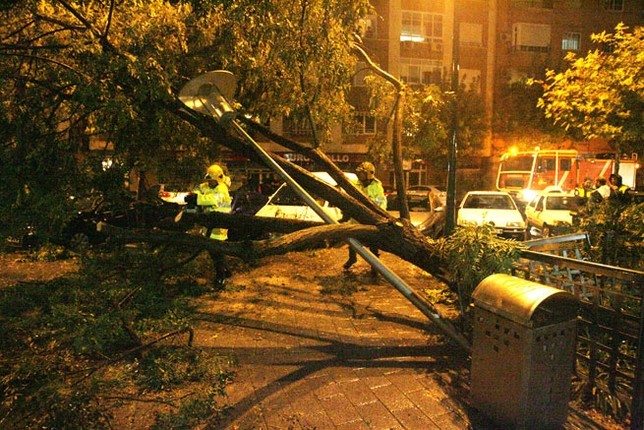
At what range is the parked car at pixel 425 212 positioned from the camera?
11234 mm

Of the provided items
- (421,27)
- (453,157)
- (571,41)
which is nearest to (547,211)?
(453,157)

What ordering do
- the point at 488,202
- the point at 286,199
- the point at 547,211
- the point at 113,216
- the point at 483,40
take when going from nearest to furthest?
1. the point at 113,216
2. the point at 286,199
3. the point at 547,211
4. the point at 488,202
5. the point at 483,40

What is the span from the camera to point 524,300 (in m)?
3.28

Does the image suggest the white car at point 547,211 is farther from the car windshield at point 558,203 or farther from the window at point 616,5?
the window at point 616,5

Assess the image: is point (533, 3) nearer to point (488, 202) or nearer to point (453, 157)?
point (488, 202)

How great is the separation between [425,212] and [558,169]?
33.4 ft

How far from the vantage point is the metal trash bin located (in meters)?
3.27

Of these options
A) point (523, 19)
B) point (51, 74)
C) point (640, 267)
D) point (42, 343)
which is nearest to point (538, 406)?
point (640, 267)

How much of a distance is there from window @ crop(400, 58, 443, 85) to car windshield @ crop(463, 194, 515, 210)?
64.0 feet

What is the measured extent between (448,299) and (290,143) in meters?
3.21

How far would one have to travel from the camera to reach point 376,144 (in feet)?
34.7

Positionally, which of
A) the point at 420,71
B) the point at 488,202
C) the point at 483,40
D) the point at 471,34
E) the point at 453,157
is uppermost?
the point at 471,34

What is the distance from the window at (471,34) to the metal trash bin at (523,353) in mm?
32242

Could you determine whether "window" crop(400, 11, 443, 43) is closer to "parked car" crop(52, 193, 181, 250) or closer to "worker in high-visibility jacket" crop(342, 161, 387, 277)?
"worker in high-visibility jacket" crop(342, 161, 387, 277)
